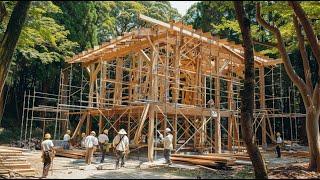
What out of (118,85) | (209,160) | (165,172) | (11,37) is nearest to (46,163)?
(165,172)

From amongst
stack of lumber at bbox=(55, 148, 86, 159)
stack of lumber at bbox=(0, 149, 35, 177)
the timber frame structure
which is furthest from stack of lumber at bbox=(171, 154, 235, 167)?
stack of lumber at bbox=(0, 149, 35, 177)

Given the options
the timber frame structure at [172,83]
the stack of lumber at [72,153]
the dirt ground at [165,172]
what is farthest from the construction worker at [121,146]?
the stack of lumber at [72,153]

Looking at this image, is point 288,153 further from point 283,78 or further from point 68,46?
point 68,46

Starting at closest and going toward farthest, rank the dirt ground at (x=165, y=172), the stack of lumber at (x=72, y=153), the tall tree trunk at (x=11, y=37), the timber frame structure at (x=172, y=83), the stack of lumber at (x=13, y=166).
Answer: the dirt ground at (x=165, y=172)
the tall tree trunk at (x=11, y=37)
the stack of lumber at (x=13, y=166)
the timber frame structure at (x=172, y=83)
the stack of lumber at (x=72, y=153)

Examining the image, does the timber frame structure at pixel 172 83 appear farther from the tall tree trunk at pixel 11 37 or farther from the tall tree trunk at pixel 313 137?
the tall tree trunk at pixel 313 137

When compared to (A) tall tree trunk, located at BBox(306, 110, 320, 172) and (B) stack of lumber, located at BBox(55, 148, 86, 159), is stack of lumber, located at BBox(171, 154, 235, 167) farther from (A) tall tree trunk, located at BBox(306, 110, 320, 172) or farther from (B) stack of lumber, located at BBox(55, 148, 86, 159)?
(B) stack of lumber, located at BBox(55, 148, 86, 159)

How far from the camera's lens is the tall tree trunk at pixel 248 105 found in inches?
424

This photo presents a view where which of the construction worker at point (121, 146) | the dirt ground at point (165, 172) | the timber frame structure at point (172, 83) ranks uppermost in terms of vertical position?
the timber frame structure at point (172, 83)

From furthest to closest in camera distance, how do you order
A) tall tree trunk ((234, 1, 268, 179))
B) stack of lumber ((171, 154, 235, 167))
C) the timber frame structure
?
the timber frame structure
stack of lumber ((171, 154, 235, 167))
tall tree trunk ((234, 1, 268, 179))

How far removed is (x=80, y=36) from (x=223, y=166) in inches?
751

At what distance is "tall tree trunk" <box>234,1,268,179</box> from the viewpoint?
10.8m

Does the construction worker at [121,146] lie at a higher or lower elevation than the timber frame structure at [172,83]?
lower

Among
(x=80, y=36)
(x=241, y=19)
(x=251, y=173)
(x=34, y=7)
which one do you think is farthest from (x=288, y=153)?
(x=80, y=36)

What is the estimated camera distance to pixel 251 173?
507 inches
